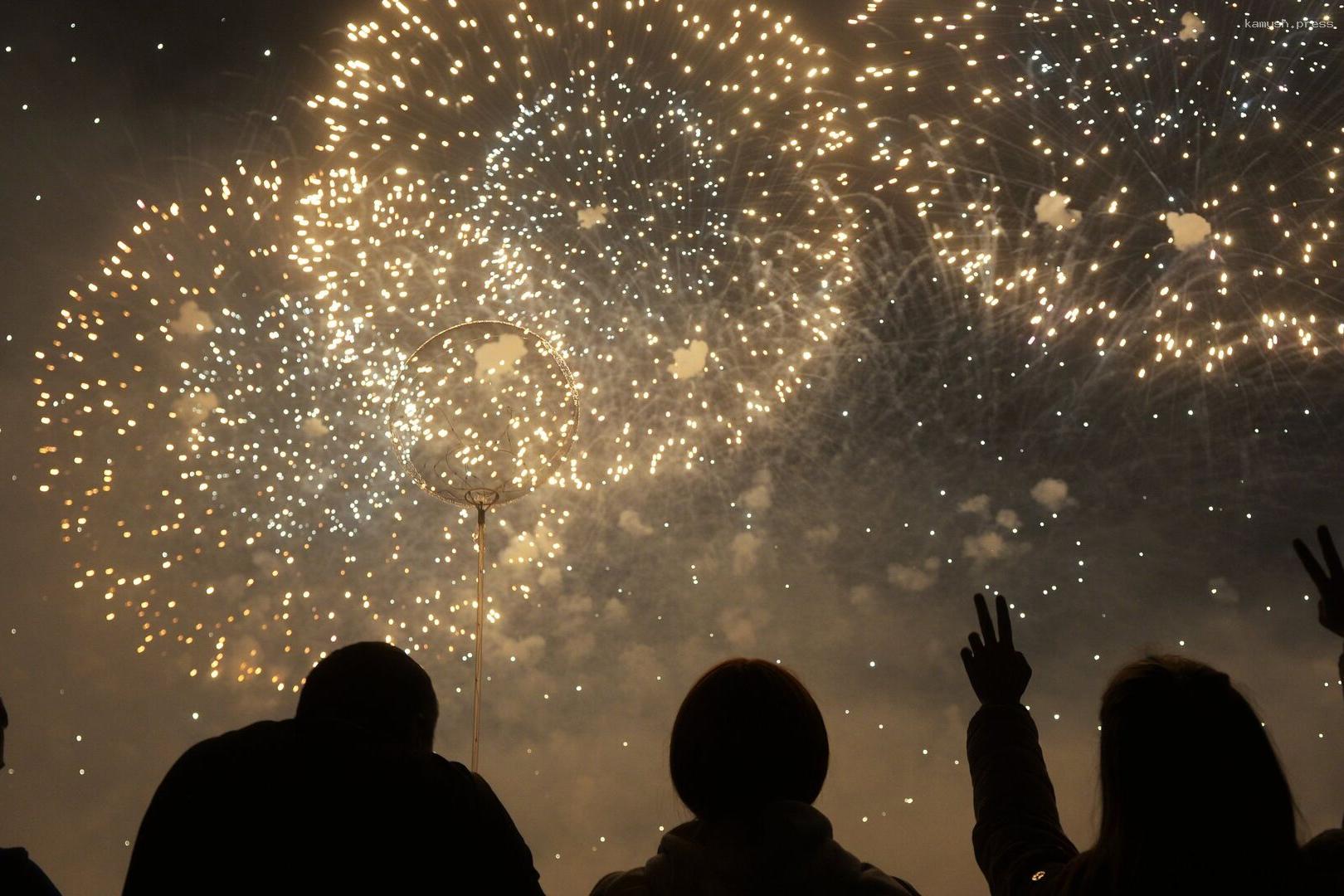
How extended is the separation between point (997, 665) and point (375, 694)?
2.91 ft

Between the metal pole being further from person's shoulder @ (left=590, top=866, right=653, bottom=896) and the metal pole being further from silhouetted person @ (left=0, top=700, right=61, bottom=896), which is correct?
person's shoulder @ (left=590, top=866, right=653, bottom=896)

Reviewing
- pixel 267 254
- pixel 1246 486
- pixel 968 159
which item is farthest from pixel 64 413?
Result: pixel 1246 486

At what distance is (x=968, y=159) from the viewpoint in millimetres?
5301

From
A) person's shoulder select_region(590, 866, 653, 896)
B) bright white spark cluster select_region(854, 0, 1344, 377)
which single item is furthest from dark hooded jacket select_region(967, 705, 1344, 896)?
bright white spark cluster select_region(854, 0, 1344, 377)

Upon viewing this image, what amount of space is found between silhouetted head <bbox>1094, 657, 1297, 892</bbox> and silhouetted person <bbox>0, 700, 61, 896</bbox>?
4.82 ft

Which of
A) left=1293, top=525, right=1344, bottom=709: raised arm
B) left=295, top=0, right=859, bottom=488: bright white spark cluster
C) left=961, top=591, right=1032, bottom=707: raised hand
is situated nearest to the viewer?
left=1293, top=525, right=1344, bottom=709: raised arm

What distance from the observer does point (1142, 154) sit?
5.25 m

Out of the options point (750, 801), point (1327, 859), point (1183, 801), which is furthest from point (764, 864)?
point (1327, 859)

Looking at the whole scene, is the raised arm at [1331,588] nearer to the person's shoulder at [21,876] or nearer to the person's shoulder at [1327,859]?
the person's shoulder at [1327,859]

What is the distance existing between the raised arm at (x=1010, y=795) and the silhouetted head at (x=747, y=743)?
0.69ft

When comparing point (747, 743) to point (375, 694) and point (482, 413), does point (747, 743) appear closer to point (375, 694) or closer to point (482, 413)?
point (375, 694)

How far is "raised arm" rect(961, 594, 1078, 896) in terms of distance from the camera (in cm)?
129

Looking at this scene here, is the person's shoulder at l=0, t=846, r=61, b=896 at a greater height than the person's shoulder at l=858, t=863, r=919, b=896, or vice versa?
the person's shoulder at l=0, t=846, r=61, b=896

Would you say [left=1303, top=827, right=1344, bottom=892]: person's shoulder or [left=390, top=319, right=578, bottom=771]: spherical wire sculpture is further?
[left=390, top=319, right=578, bottom=771]: spherical wire sculpture
